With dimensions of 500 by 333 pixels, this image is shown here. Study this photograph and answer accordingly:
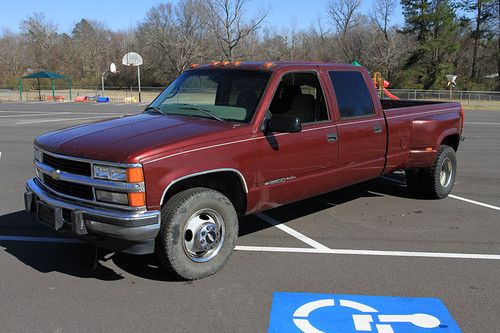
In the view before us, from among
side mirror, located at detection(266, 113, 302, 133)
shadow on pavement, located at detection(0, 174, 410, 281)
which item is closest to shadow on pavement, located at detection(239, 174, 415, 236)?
shadow on pavement, located at detection(0, 174, 410, 281)

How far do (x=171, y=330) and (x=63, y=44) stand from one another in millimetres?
93738

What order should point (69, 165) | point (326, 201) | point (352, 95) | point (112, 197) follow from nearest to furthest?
point (112, 197), point (69, 165), point (352, 95), point (326, 201)

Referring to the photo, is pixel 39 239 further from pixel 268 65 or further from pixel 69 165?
pixel 268 65

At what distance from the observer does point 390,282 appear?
4.40m

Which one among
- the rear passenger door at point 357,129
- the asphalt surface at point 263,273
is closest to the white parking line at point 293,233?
the asphalt surface at point 263,273

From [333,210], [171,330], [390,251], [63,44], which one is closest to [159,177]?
[171,330]

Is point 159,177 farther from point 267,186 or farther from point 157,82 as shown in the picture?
point 157,82

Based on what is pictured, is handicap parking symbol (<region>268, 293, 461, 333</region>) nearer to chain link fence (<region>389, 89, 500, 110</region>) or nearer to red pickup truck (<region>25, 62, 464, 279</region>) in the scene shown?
red pickup truck (<region>25, 62, 464, 279</region>)

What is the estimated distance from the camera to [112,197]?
13.1 ft

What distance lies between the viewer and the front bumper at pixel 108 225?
3.89 metres

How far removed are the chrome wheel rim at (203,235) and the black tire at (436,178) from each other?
12.9 feet

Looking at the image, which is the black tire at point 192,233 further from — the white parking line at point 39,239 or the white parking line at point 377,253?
the white parking line at point 39,239

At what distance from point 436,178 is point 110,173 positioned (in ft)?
16.3

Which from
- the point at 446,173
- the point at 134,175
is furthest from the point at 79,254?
the point at 446,173
